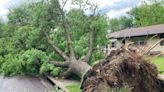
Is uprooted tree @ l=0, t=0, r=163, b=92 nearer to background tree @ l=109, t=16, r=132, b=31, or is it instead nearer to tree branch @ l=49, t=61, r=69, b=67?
tree branch @ l=49, t=61, r=69, b=67

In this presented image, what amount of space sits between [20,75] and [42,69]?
2857 mm

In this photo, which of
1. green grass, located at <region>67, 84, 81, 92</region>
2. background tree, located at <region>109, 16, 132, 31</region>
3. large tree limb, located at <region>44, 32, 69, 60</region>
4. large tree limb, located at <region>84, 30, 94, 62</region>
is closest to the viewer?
green grass, located at <region>67, 84, 81, 92</region>

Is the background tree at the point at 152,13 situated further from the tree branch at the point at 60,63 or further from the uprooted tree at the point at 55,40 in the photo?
the tree branch at the point at 60,63

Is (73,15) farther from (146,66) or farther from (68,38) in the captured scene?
(146,66)

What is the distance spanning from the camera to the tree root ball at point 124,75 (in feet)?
25.0

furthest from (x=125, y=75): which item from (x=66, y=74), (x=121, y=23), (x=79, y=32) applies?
(x=121, y=23)

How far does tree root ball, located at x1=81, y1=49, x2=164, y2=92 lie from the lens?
761 centimetres

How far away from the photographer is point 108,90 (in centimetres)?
736

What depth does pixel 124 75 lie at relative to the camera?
321 inches

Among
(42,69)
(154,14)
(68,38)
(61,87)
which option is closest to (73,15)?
(68,38)

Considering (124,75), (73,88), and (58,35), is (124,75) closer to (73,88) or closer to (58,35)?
(73,88)

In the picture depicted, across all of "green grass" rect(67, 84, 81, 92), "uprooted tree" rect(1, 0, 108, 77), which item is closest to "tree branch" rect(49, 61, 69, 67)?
"uprooted tree" rect(1, 0, 108, 77)

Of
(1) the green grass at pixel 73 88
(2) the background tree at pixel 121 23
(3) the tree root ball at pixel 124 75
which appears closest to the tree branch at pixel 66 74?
(1) the green grass at pixel 73 88

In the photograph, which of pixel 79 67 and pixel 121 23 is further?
pixel 121 23
